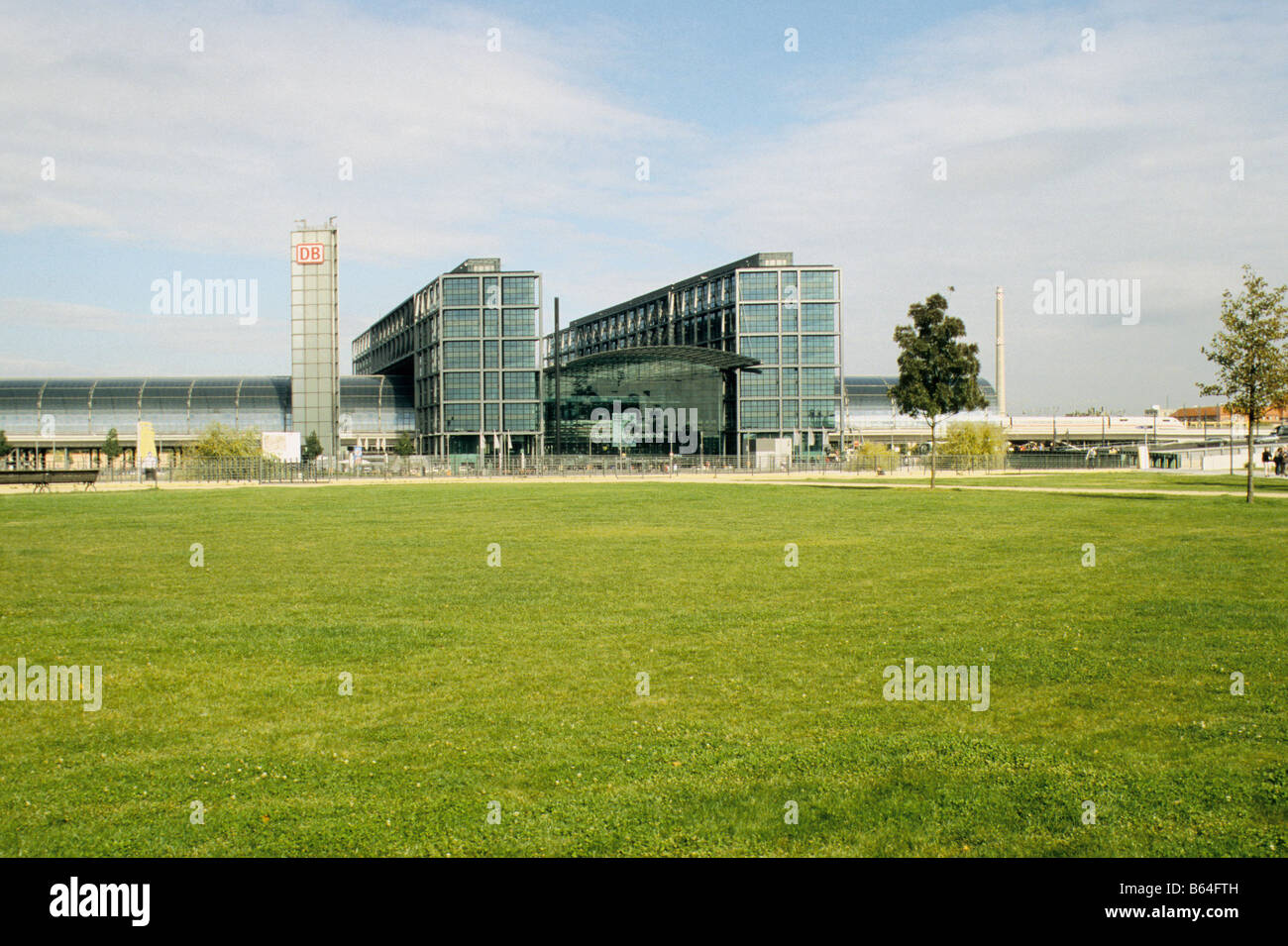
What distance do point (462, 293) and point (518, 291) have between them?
22.6 feet

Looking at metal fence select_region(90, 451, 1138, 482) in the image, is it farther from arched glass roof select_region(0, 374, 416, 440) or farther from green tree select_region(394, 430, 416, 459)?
arched glass roof select_region(0, 374, 416, 440)

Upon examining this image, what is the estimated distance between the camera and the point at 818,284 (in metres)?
123

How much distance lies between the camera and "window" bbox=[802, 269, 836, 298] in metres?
123

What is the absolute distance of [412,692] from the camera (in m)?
8.59

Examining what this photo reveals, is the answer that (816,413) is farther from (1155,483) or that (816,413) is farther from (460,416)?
(1155,483)

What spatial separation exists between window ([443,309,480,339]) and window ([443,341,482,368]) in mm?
862

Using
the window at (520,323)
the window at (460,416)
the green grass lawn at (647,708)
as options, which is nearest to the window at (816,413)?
the window at (520,323)

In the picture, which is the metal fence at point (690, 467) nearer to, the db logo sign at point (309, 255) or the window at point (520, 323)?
the db logo sign at point (309, 255)

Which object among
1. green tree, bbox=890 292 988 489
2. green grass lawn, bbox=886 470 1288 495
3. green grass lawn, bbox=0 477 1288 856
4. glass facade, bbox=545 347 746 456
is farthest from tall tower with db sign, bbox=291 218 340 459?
green grass lawn, bbox=0 477 1288 856

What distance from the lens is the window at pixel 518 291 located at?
386 ft
